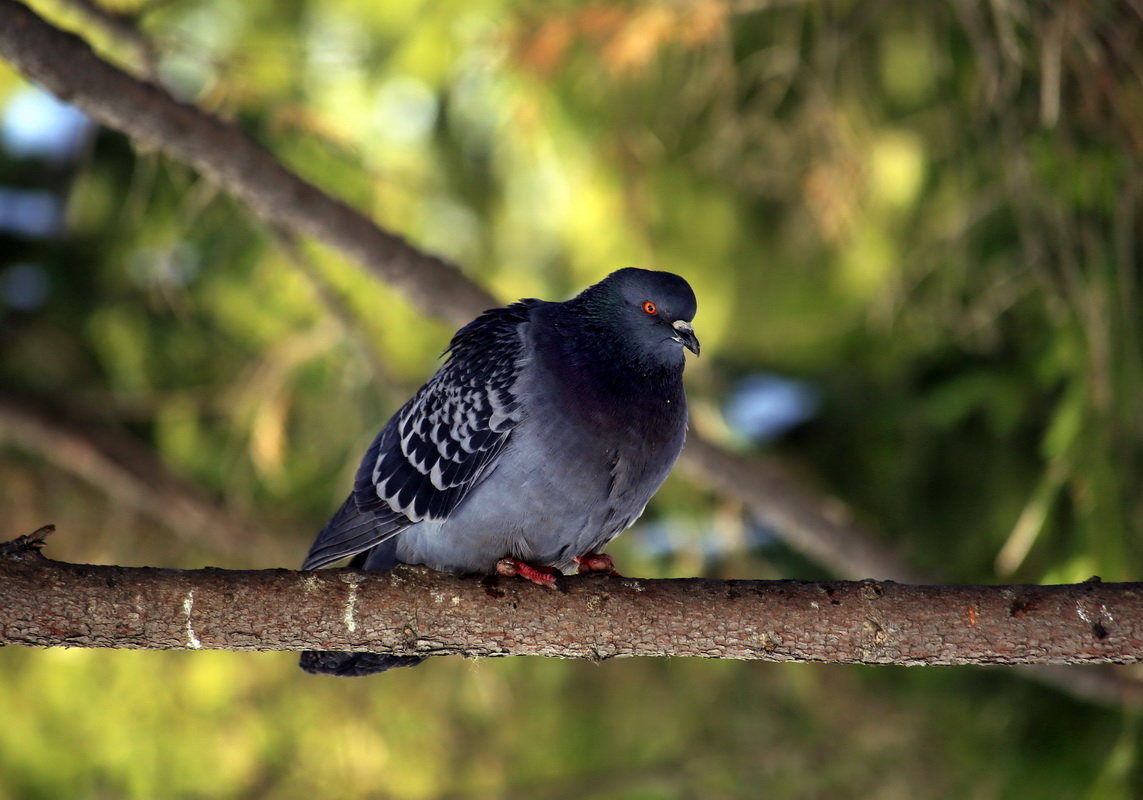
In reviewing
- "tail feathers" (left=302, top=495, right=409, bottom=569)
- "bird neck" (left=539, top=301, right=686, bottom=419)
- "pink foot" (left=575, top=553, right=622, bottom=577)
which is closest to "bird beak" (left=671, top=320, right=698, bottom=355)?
"bird neck" (left=539, top=301, right=686, bottom=419)

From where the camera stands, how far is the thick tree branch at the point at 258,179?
471 centimetres

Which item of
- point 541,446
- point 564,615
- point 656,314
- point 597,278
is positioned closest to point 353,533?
Answer: point 541,446

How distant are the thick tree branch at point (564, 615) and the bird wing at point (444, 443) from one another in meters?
0.66

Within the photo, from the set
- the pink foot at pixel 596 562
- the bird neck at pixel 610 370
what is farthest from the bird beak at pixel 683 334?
the pink foot at pixel 596 562

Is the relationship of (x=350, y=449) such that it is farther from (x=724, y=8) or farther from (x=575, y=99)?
(x=724, y=8)

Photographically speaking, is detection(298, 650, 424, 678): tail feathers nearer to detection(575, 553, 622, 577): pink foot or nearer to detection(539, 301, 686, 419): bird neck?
detection(575, 553, 622, 577): pink foot

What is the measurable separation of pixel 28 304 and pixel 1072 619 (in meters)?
7.74

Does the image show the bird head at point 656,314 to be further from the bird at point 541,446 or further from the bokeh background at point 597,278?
the bokeh background at point 597,278

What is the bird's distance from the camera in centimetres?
443

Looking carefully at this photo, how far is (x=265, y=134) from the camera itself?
718cm

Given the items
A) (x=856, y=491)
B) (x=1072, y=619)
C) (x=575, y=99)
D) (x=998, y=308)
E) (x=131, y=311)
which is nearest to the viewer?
(x=1072, y=619)

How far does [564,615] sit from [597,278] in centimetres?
418

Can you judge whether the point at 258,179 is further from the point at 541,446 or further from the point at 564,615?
the point at 564,615

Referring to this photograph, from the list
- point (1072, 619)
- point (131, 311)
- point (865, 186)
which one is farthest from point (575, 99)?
point (1072, 619)
